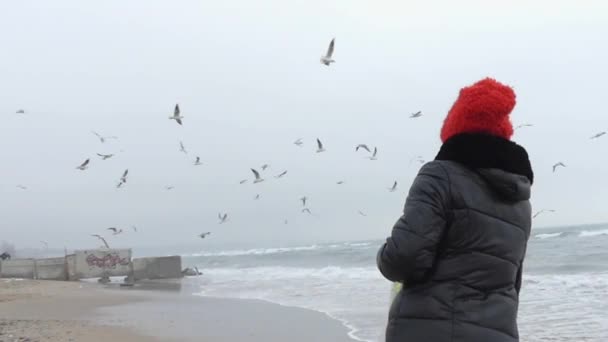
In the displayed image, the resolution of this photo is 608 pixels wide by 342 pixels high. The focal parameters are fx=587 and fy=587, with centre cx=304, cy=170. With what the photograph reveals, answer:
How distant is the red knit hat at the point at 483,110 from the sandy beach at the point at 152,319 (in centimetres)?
752

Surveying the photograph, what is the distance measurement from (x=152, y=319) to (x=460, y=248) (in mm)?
11449

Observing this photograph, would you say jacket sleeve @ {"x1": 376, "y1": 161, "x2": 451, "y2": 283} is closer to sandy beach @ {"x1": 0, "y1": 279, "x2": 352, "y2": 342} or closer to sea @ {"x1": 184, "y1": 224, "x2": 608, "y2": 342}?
sea @ {"x1": 184, "y1": 224, "x2": 608, "y2": 342}

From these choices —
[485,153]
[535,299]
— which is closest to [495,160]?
[485,153]

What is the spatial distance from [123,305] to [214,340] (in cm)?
792

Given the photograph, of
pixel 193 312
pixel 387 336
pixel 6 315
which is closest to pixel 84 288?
pixel 6 315

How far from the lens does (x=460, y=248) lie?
1.81 metres

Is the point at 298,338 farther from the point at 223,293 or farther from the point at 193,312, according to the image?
the point at 223,293

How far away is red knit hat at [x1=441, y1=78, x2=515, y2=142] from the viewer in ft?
6.33

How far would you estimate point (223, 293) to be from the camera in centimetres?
1873

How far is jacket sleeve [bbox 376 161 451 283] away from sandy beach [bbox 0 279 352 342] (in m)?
7.53

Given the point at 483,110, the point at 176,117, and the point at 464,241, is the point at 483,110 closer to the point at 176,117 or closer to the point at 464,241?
the point at 464,241

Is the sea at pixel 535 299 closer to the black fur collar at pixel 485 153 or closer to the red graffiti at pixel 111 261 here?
the red graffiti at pixel 111 261

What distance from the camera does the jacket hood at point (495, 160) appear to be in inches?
72.9

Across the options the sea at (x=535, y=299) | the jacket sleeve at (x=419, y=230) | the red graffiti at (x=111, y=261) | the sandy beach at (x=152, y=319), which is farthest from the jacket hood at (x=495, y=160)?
the red graffiti at (x=111, y=261)
